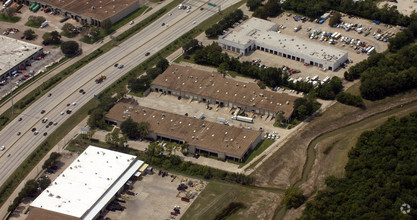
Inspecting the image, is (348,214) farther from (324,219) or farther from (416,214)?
(416,214)

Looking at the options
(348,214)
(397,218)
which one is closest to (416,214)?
(397,218)

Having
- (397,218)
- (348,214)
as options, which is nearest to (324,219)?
(348,214)

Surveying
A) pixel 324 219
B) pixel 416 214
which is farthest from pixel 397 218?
pixel 324 219

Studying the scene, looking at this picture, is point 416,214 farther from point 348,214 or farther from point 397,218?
point 348,214

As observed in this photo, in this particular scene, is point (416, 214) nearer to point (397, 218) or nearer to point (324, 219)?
point (397, 218)
